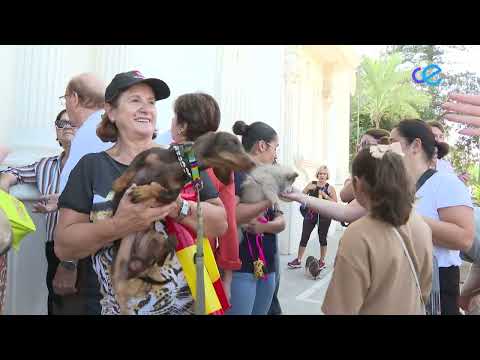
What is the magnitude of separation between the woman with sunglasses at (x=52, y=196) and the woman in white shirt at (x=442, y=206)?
188 centimetres

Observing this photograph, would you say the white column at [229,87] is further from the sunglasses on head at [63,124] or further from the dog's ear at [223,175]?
the dog's ear at [223,175]

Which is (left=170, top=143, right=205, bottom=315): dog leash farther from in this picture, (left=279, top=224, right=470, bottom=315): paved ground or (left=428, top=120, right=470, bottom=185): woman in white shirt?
(left=279, top=224, right=470, bottom=315): paved ground

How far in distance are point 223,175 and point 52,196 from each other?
4.08ft

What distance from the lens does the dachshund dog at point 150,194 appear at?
4.69 feet

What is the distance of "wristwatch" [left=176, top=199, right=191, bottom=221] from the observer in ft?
4.80

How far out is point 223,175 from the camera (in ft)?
5.62

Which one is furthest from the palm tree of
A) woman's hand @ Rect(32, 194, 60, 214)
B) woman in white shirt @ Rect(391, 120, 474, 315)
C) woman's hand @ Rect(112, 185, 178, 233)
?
woman's hand @ Rect(112, 185, 178, 233)

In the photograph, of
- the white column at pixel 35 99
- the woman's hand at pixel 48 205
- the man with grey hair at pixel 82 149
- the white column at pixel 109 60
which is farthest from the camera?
the white column at pixel 109 60

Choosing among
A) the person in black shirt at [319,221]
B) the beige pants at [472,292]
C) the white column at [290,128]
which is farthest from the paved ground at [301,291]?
the beige pants at [472,292]

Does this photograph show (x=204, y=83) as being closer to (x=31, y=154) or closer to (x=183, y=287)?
(x=31, y=154)

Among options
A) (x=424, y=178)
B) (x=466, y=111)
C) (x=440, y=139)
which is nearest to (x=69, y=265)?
(x=424, y=178)

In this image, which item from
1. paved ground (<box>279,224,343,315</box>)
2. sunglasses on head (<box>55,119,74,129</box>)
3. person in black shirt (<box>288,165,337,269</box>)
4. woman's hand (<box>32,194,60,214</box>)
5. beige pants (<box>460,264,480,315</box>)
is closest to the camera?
woman's hand (<box>32,194,60,214</box>)

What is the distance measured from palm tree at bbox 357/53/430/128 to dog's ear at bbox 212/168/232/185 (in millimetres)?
19520
